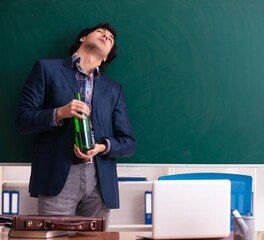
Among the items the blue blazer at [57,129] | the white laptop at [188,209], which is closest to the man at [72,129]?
the blue blazer at [57,129]

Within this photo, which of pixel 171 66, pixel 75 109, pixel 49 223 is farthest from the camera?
pixel 171 66

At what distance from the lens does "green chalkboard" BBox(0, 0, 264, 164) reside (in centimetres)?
350

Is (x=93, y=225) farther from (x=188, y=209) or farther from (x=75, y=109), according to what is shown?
(x=75, y=109)

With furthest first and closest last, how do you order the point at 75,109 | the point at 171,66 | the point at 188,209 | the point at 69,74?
the point at 171,66 → the point at 69,74 → the point at 75,109 → the point at 188,209

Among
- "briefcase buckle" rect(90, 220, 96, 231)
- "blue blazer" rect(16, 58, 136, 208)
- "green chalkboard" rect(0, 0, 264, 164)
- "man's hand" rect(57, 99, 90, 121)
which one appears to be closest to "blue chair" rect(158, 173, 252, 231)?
"green chalkboard" rect(0, 0, 264, 164)

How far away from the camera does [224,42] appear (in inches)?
143

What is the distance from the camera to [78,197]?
3.12 meters

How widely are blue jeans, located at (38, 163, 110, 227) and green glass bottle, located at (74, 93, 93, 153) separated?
0.21m

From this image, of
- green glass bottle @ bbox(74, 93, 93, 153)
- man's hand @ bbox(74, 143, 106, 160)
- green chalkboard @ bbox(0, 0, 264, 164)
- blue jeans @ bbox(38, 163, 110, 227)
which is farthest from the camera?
green chalkboard @ bbox(0, 0, 264, 164)

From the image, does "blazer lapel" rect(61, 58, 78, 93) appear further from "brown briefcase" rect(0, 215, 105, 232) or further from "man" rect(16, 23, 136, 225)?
"brown briefcase" rect(0, 215, 105, 232)

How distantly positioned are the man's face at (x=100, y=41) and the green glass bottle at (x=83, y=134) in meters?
0.60

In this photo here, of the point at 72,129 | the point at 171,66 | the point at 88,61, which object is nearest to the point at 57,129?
the point at 72,129

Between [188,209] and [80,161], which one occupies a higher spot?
[80,161]

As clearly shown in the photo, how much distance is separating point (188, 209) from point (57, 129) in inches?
51.7
